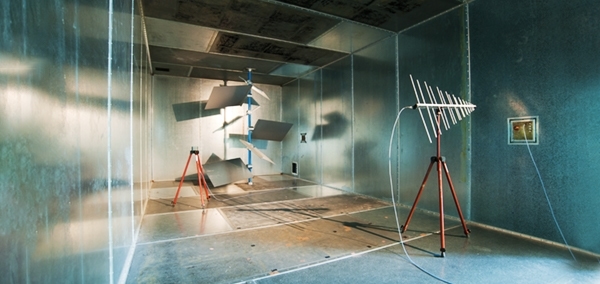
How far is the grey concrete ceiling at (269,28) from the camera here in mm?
3000

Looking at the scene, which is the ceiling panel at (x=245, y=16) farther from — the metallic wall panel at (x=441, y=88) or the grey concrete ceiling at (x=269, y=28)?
the metallic wall panel at (x=441, y=88)

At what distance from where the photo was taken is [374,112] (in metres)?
4.19

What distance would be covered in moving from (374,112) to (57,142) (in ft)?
12.8

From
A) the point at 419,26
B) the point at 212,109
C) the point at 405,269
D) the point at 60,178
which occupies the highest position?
the point at 419,26

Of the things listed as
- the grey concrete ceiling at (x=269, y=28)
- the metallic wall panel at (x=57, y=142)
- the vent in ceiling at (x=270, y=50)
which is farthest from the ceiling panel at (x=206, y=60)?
the metallic wall panel at (x=57, y=142)

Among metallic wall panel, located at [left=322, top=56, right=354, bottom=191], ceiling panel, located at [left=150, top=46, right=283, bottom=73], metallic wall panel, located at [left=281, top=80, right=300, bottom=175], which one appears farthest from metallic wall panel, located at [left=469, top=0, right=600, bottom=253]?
metallic wall panel, located at [left=281, top=80, right=300, bottom=175]

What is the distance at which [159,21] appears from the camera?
334 cm

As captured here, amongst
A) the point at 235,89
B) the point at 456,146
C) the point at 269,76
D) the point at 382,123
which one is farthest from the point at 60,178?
the point at 269,76

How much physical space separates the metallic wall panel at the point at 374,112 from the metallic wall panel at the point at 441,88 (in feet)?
0.69

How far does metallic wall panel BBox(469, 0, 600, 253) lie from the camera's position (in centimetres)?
214

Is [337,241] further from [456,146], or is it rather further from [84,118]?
[84,118]

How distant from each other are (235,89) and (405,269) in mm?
4472

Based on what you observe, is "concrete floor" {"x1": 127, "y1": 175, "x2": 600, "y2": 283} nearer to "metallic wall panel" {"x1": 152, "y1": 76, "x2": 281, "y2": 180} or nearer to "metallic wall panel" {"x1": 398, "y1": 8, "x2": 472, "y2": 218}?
"metallic wall panel" {"x1": 398, "y1": 8, "x2": 472, "y2": 218}

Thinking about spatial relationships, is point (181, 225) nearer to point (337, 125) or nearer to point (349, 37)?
point (337, 125)
